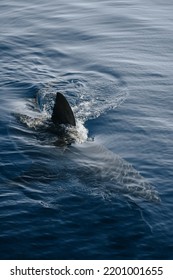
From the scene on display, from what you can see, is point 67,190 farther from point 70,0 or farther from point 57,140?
point 70,0

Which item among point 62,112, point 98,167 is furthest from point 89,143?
point 98,167

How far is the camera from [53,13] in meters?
34.1

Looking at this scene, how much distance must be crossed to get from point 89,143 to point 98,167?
5.83ft

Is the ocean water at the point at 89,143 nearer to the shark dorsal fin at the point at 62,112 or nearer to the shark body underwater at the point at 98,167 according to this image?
the shark body underwater at the point at 98,167

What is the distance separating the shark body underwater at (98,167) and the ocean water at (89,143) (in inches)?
1.2

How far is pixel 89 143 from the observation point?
17.5 metres

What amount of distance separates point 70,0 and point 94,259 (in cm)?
2706

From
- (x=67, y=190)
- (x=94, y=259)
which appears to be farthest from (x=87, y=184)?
(x=94, y=259)

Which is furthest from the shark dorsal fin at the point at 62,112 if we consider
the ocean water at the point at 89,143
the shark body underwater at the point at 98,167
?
the ocean water at the point at 89,143

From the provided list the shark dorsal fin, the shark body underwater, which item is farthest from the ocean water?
the shark dorsal fin

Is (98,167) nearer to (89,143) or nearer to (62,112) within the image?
(89,143)

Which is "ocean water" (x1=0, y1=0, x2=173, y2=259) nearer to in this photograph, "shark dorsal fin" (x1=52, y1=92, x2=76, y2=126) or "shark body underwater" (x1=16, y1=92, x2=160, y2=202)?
"shark body underwater" (x1=16, y1=92, x2=160, y2=202)

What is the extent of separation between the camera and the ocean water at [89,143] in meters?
13.5
